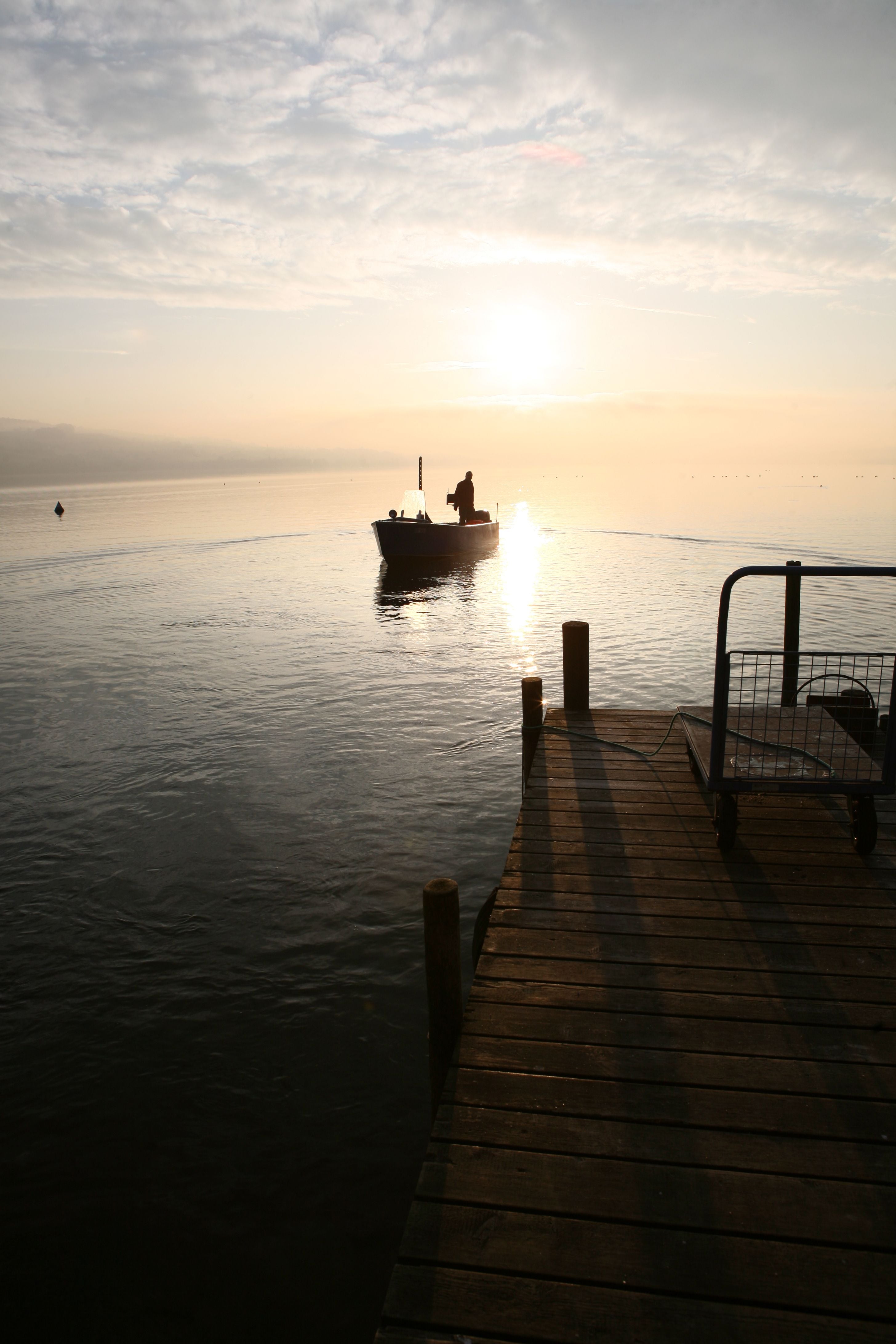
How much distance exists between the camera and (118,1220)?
4336 millimetres

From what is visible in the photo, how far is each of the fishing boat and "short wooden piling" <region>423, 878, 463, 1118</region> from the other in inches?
1116

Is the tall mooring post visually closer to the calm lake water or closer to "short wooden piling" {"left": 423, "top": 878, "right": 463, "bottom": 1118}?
the calm lake water

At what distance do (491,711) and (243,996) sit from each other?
8.55 meters

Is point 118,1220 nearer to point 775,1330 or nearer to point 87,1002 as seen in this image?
point 87,1002

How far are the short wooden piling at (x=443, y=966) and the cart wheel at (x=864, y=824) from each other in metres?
3.22

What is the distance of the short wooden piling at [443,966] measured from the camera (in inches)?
151

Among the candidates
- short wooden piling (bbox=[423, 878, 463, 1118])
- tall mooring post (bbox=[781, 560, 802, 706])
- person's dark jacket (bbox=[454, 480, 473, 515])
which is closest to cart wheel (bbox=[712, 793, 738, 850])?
short wooden piling (bbox=[423, 878, 463, 1118])

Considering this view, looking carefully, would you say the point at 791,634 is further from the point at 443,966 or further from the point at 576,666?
the point at 443,966

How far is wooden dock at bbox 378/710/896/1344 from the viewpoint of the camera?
2.49 meters

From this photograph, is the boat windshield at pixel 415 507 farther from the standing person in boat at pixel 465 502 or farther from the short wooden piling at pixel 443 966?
the short wooden piling at pixel 443 966

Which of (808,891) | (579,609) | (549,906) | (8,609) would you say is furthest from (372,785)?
(8,609)

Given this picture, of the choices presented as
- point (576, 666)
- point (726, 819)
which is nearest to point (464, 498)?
Result: point (576, 666)

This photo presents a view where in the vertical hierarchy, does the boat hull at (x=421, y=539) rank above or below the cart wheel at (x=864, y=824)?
above

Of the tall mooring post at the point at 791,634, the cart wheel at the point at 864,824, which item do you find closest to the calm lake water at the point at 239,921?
the cart wheel at the point at 864,824
